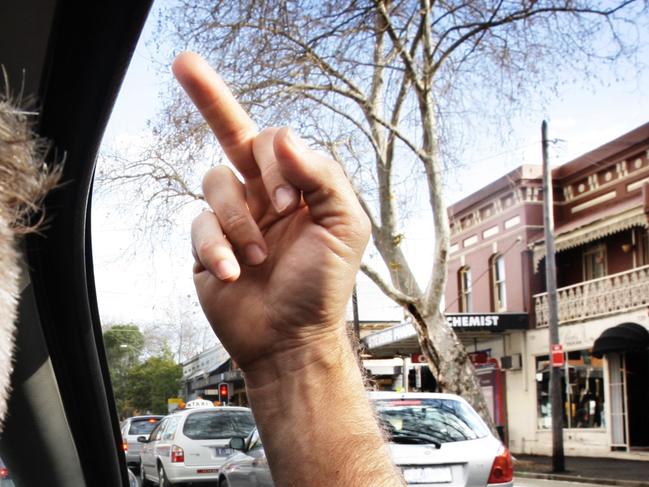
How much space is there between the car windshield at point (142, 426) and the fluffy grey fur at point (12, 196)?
723 inches

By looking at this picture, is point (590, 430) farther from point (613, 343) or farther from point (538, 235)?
point (538, 235)

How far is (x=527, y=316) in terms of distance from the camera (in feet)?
85.5

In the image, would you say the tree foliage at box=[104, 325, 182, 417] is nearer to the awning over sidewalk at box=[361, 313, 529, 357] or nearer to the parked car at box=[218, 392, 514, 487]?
the parked car at box=[218, 392, 514, 487]

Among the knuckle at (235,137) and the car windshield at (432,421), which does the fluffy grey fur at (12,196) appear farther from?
the car windshield at (432,421)

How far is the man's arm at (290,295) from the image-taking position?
4.04ft

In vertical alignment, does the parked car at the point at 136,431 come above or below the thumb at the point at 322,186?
below

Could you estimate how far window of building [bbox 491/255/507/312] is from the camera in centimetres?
2778

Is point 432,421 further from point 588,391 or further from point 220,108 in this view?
point 588,391

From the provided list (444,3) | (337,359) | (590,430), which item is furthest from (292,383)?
(590,430)

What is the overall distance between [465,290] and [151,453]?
18059 millimetres

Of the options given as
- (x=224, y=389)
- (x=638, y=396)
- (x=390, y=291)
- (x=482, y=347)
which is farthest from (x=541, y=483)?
(x=482, y=347)

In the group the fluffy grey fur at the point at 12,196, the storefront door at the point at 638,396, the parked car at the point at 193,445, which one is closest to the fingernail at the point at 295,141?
the fluffy grey fur at the point at 12,196

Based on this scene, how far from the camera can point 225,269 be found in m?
1.15

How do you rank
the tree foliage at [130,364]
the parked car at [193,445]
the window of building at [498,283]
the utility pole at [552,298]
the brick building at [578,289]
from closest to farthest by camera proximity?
the tree foliage at [130,364] → the parked car at [193,445] → the utility pole at [552,298] → the brick building at [578,289] → the window of building at [498,283]
